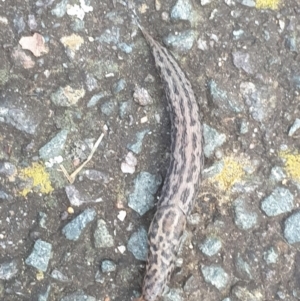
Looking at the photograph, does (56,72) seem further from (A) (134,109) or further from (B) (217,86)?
(B) (217,86)

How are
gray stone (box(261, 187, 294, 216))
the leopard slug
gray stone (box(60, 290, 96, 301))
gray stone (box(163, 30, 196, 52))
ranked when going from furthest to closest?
gray stone (box(163, 30, 196, 52)) → gray stone (box(261, 187, 294, 216)) → gray stone (box(60, 290, 96, 301)) → the leopard slug

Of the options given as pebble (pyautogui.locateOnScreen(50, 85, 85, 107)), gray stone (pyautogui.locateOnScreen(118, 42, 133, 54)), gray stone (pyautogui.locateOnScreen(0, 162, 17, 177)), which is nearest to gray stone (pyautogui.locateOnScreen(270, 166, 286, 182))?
gray stone (pyautogui.locateOnScreen(118, 42, 133, 54))

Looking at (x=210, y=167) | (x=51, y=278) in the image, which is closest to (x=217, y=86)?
(x=210, y=167)

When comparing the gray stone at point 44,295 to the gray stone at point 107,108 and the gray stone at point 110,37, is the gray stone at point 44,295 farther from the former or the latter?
the gray stone at point 110,37

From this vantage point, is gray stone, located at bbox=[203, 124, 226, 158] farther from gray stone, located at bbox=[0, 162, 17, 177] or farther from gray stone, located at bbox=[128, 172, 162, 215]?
gray stone, located at bbox=[0, 162, 17, 177]

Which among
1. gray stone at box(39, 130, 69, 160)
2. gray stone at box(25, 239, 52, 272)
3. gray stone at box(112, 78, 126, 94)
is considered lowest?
gray stone at box(25, 239, 52, 272)

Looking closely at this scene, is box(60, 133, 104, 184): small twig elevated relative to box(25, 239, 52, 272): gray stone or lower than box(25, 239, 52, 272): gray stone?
elevated
